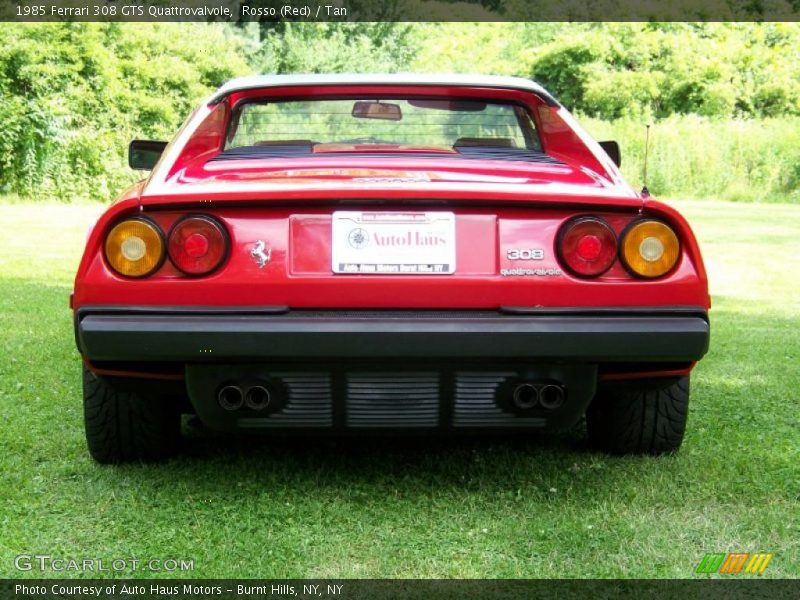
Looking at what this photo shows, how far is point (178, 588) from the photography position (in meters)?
2.56

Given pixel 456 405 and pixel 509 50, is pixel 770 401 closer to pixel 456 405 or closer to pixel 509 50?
pixel 456 405

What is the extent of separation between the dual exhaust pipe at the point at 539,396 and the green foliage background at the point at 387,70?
62.1 ft

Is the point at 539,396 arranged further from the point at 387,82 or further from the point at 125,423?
the point at 387,82

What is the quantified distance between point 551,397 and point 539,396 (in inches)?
1.9

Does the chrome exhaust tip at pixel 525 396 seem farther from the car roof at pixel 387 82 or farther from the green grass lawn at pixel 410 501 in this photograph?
the car roof at pixel 387 82

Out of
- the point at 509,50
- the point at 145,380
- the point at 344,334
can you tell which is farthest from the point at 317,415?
the point at 509,50

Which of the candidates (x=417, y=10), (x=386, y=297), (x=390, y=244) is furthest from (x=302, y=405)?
(x=417, y=10)

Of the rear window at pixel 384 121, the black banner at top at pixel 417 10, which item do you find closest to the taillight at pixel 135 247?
the rear window at pixel 384 121

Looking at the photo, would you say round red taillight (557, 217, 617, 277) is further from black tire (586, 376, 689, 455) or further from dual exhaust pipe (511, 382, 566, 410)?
black tire (586, 376, 689, 455)

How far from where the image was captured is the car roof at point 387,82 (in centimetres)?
390

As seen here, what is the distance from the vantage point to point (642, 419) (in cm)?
363

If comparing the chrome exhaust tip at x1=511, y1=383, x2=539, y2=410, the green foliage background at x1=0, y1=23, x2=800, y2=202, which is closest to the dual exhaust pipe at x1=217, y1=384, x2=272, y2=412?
the chrome exhaust tip at x1=511, y1=383, x2=539, y2=410

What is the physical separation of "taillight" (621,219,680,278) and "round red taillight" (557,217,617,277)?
0.16 feet

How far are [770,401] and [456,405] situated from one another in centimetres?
237
